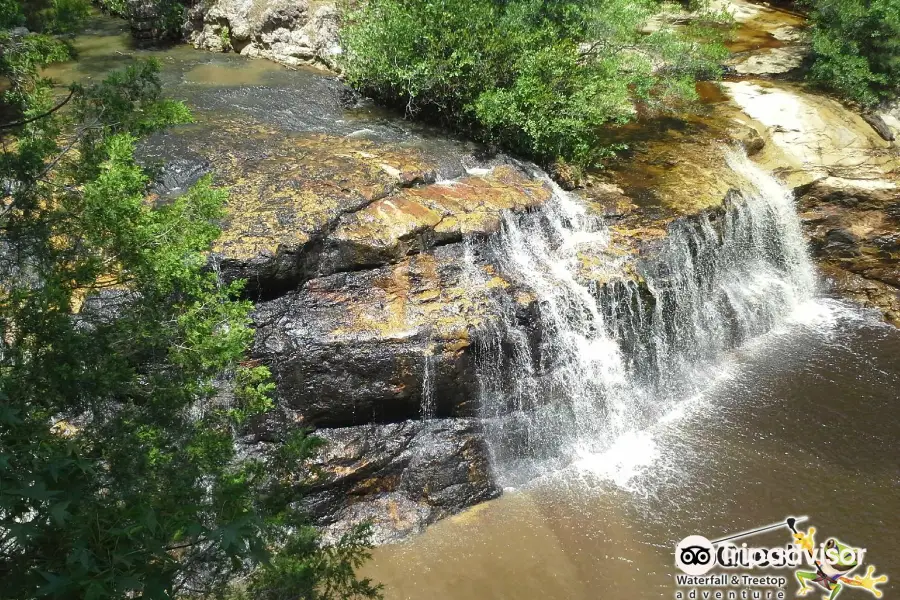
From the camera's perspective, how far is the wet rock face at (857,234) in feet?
40.6

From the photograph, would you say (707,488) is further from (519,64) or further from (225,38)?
(225,38)

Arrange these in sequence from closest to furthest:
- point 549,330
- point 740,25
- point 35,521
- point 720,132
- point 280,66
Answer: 1. point 35,521
2. point 549,330
3. point 720,132
4. point 280,66
5. point 740,25

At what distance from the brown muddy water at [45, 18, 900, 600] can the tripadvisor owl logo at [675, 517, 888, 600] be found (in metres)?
0.12

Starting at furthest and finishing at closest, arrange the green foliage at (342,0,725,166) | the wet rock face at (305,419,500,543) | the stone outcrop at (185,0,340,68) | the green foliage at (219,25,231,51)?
the green foliage at (219,25,231,51)
the stone outcrop at (185,0,340,68)
the green foliage at (342,0,725,166)
the wet rock face at (305,419,500,543)

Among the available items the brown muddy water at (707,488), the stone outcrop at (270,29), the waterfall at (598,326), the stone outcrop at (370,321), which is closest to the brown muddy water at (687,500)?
the brown muddy water at (707,488)

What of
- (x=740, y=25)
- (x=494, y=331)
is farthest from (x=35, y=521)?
(x=740, y=25)

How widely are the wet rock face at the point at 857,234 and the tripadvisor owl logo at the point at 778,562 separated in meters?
6.53

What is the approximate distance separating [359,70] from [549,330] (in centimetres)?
679

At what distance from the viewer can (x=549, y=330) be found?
9.14 metres

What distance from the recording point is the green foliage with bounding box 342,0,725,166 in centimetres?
1131

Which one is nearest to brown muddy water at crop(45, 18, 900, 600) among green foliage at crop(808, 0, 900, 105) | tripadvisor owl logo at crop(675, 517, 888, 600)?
tripadvisor owl logo at crop(675, 517, 888, 600)

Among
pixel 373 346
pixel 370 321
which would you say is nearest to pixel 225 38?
pixel 370 321

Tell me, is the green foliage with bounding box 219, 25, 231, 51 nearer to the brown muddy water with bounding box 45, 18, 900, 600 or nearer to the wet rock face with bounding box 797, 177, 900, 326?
the brown muddy water with bounding box 45, 18, 900, 600

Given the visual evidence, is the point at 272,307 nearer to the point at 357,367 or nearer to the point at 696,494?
the point at 357,367
